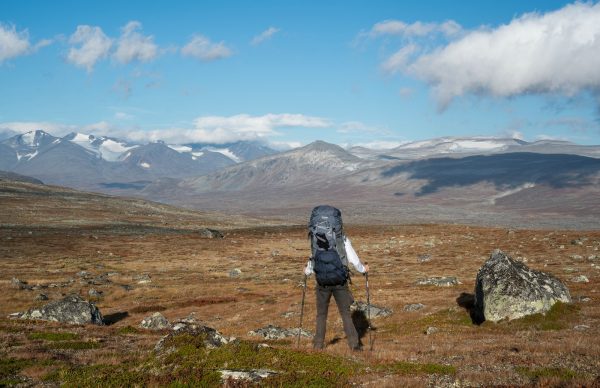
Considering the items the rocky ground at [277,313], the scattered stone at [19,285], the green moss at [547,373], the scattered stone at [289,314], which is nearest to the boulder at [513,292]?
the rocky ground at [277,313]

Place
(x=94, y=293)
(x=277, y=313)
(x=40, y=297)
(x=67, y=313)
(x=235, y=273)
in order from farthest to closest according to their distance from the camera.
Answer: (x=235, y=273), (x=94, y=293), (x=40, y=297), (x=277, y=313), (x=67, y=313)

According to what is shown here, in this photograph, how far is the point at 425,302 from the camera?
3512 centimetres

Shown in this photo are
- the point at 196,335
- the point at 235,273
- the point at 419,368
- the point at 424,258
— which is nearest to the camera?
the point at 419,368

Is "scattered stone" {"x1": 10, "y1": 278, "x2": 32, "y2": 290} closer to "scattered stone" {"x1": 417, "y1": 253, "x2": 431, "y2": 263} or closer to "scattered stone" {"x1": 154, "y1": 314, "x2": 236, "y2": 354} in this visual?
"scattered stone" {"x1": 154, "y1": 314, "x2": 236, "y2": 354}

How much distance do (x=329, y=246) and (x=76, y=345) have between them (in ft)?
38.5

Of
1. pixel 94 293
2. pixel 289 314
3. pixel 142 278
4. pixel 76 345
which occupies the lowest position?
pixel 142 278

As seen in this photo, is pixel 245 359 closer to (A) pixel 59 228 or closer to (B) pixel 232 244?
(B) pixel 232 244

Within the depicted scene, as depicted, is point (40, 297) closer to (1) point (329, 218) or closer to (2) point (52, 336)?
(2) point (52, 336)

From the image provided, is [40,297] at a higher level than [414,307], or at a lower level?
lower

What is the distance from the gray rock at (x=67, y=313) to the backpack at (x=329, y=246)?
24.2 metres

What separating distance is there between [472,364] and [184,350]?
8.59 meters

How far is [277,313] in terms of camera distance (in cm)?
3862

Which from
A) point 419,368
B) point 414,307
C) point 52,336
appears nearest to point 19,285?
point 52,336

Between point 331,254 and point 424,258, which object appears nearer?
point 331,254
